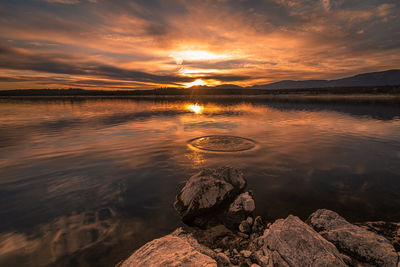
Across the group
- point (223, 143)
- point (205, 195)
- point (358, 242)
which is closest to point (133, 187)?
point (205, 195)

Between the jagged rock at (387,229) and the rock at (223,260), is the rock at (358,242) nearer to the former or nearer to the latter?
the jagged rock at (387,229)

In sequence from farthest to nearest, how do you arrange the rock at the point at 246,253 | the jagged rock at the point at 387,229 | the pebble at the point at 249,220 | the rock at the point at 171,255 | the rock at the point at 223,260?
1. the pebble at the point at 249,220
2. the jagged rock at the point at 387,229
3. the rock at the point at 246,253
4. the rock at the point at 223,260
5. the rock at the point at 171,255

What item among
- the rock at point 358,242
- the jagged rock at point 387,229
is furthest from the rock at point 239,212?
the jagged rock at point 387,229

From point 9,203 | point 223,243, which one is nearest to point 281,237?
point 223,243

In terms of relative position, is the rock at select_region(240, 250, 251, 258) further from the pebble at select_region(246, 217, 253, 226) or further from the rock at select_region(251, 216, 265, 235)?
the pebble at select_region(246, 217, 253, 226)

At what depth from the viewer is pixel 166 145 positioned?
13406mm

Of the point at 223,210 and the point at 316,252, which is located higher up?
the point at 316,252

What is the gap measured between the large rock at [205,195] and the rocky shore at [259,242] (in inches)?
1.2

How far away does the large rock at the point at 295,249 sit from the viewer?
131 inches

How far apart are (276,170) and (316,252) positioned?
563cm

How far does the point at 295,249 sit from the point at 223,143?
10.3m

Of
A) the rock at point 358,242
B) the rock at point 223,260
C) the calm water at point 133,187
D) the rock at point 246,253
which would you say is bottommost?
the calm water at point 133,187

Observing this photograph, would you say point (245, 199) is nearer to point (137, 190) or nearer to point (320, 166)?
point (137, 190)

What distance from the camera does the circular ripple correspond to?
12.4 meters
